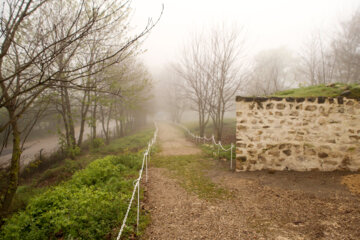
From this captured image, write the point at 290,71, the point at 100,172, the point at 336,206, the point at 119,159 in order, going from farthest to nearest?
the point at 290,71, the point at 119,159, the point at 100,172, the point at 336,206

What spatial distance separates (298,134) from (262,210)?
3313 millimetres

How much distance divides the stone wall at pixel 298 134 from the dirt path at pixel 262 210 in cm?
53

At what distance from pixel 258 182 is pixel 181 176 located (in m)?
2.42

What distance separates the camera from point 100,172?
20.0 ft

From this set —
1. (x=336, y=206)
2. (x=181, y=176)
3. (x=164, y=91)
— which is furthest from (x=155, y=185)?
(x=164, y=91)

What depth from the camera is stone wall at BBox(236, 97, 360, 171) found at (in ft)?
19.6

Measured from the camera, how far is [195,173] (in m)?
6.83

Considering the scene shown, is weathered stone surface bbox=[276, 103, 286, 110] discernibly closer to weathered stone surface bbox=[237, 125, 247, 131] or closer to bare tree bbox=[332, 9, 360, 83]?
weathered stone surface bbox=[237, 125, 247, 131]

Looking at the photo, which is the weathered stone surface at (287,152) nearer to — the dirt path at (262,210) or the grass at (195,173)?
the dirt path at (262,210)

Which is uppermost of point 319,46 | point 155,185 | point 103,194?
point 319,46

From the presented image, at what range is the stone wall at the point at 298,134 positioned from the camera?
5.97m

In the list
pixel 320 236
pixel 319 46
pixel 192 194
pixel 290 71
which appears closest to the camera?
pixel 320 236

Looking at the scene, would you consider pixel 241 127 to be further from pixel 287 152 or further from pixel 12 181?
pixel 12 181

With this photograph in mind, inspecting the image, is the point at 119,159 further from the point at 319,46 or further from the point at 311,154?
the point at 319,46
